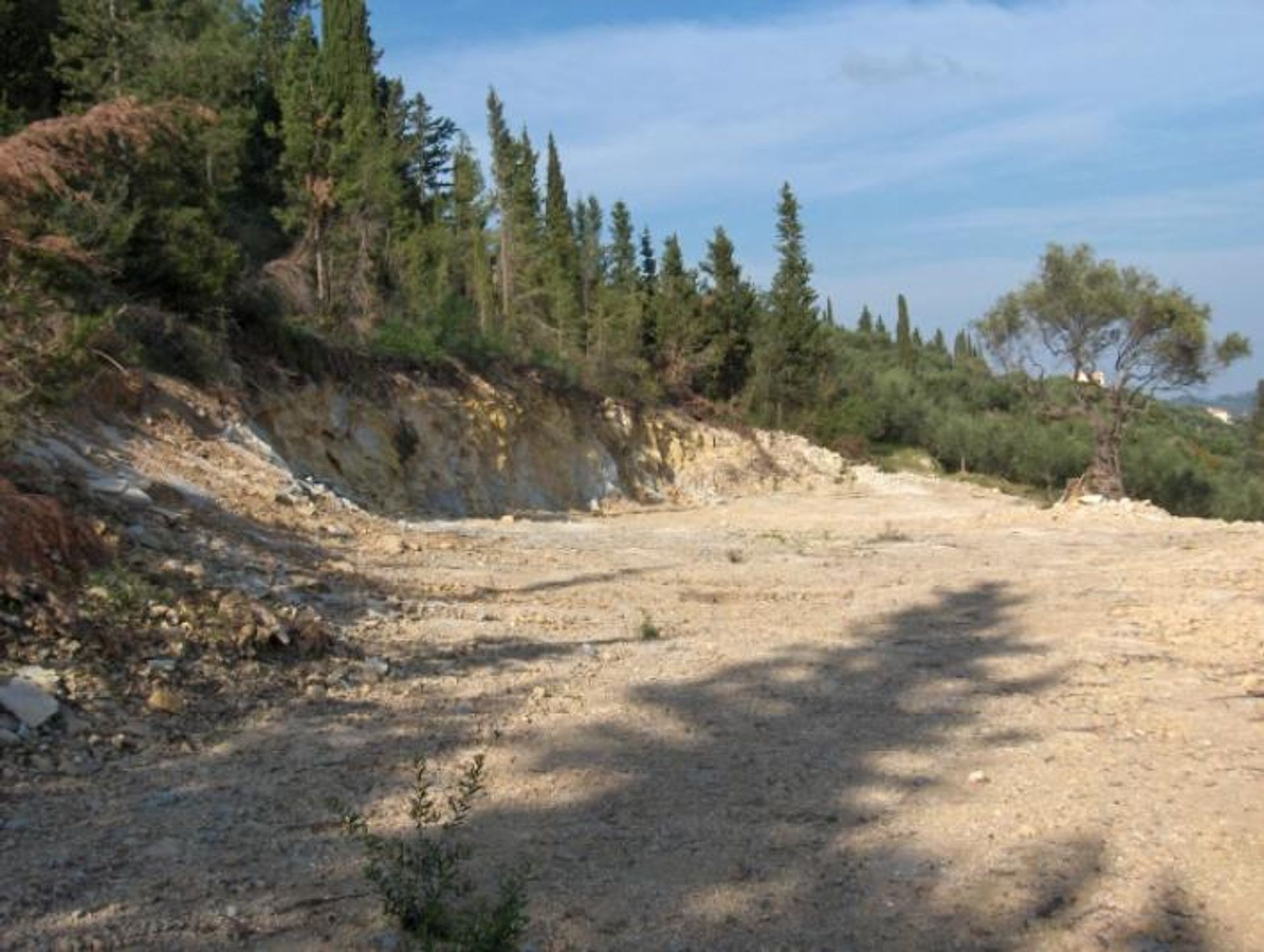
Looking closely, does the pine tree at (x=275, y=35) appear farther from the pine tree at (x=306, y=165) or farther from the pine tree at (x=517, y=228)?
the pine tree at (x=517, y=228)

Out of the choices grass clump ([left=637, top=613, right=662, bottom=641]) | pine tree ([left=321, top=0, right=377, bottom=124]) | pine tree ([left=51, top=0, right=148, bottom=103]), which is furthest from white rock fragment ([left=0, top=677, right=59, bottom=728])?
pine tree ([left=321, top=0, right=377, bottom=124])

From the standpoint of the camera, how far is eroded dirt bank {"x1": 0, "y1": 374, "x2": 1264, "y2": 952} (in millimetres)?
3957

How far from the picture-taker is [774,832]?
4863mm

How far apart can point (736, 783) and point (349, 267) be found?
22.7 metres

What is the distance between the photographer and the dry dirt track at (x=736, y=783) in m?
3.93

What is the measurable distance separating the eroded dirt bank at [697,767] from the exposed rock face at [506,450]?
805cm

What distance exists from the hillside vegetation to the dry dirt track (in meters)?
3.39

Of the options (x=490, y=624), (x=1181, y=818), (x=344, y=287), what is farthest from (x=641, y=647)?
(x=344, y=287)

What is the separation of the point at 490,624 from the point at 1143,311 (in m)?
29.3

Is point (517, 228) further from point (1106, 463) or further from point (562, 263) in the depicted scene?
point (1106, 463)

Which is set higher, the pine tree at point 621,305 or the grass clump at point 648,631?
the pine tree at point 621,305

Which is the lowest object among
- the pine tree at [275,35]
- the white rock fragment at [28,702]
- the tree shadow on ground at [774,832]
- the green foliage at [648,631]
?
the tree shadow on ground at [774,832]

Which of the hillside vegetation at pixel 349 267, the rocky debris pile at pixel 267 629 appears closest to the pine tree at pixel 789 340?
the hillside vegetation at pixel 349 267

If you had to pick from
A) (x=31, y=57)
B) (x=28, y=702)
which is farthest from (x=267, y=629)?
(x=31, y=57)
